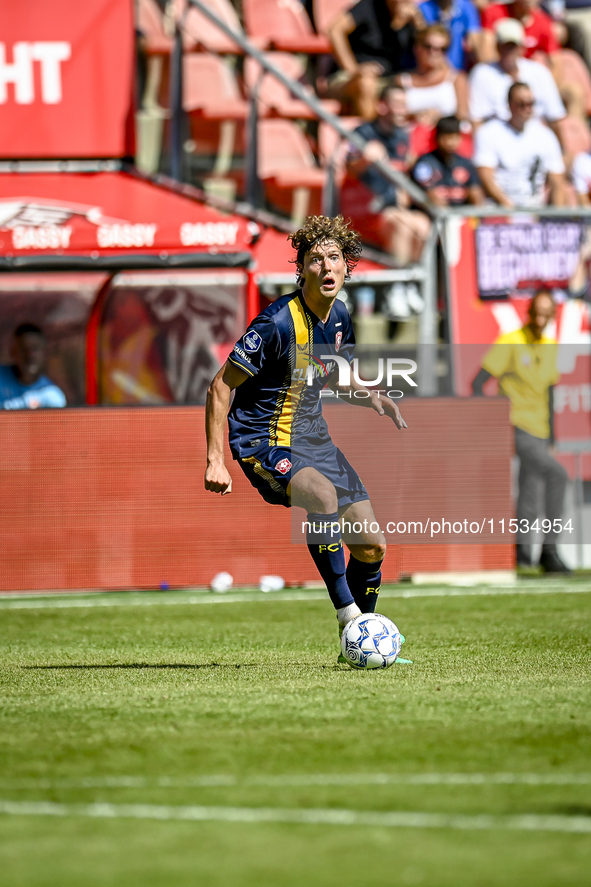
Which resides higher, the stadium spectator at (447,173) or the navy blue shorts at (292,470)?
the stadium spectator at (447,173)

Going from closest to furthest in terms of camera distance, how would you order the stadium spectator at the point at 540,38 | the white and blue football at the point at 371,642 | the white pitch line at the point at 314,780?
the white pitch line at the point at 314,780, the white and blue football at the point at 371,642, the stadium spectator at the point at 540,38

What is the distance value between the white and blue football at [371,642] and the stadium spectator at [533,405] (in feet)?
19.7

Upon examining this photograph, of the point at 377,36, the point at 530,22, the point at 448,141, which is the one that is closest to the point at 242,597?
the point at 448,141

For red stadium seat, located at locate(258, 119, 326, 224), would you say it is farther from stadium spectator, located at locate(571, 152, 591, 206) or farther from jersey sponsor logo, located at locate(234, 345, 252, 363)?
jersey sponsor logo, located at locate(234, 345, 252, 363)

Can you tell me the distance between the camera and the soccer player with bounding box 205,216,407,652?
6.82m

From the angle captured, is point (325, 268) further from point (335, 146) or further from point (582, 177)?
point (582, 177)

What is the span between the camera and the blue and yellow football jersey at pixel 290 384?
6945mm

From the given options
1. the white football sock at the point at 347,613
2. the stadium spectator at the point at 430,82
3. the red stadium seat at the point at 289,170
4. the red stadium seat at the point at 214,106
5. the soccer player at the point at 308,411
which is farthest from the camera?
the stadium spectator at the point at 430,82

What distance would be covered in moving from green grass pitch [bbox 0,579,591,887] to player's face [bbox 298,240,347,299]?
1.91m

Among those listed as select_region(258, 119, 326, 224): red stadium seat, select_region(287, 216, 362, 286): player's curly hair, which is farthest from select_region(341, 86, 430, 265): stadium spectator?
select_region(287, 216, 362, 286): player's curly hair

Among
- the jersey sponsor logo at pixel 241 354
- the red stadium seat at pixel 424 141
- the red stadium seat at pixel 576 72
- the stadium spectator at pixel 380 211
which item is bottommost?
the jersey sponsor logo at pixel 241 354

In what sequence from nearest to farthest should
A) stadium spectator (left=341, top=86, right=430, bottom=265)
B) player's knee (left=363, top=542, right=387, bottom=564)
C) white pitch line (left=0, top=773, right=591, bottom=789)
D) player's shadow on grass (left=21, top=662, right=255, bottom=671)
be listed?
white pitch line (left=0, top=773, right=591, bottom=789)
player's knee (left=363, top=542, right=387, bottom=564)
player's shadow on grass (left=21, top=662, right=255, bottom=671)
stadium spectator (left=341, top=86, right=430, bottom=265)

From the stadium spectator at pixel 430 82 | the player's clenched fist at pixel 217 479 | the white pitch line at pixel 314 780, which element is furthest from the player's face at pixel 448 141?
the white pitch line at pixel 314 780

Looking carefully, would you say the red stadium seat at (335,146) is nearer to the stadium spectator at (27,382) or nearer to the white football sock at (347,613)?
the stadium spectator at (27,382)
